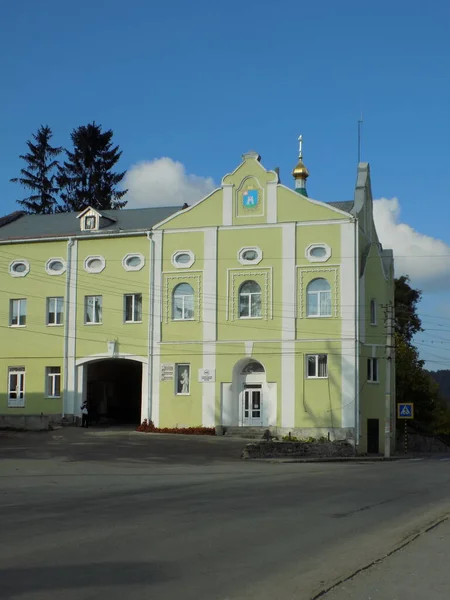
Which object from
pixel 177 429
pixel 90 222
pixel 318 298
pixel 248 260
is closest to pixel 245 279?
pixel 248 260

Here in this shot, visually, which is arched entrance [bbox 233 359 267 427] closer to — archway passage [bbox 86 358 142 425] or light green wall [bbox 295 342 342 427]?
light green wall [bbox 295 342 342 427]

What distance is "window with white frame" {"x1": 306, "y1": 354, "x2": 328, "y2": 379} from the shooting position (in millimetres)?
41100

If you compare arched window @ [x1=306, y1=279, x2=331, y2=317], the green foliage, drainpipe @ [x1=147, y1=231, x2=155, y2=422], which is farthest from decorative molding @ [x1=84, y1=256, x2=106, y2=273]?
the green foliage

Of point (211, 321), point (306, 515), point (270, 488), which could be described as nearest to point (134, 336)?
point (211, 321)

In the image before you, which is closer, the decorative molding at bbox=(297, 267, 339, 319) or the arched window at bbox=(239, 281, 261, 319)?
the decorative molding at bbox=(297, 267, 339, 319)

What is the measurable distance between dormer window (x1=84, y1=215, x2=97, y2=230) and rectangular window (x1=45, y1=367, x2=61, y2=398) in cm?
784

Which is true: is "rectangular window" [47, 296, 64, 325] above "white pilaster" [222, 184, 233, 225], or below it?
below

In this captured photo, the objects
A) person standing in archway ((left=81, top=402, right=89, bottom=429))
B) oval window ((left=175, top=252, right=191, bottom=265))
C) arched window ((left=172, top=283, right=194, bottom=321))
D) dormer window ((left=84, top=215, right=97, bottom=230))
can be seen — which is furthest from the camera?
dormer window ((left=84, top=215, right=97, bottom=230))

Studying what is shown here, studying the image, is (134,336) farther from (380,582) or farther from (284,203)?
(380,582)

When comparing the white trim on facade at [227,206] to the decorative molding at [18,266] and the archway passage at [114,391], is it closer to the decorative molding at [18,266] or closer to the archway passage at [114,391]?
the archway passage at [114,391]

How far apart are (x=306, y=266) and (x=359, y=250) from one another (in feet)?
9.37

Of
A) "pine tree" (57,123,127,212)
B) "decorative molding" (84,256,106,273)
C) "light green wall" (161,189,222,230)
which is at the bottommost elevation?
"decorative molding" (84,256,106,273)

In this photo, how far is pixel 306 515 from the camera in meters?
13.8

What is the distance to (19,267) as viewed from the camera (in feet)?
154
